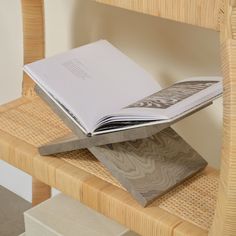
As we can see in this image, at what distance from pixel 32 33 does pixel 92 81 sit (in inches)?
11.5

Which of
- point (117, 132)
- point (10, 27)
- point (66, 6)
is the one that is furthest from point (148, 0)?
point (10, 27)

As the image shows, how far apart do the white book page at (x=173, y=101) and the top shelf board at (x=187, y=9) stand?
0.11 metres

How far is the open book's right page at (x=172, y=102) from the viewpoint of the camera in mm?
715

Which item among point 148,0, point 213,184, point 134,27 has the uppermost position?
point 148,0

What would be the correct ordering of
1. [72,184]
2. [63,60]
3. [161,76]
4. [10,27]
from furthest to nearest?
[10,27], [161,76], [63,60], [72,184]

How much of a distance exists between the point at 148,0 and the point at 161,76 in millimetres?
414

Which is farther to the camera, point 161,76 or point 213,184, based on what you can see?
point 161,76

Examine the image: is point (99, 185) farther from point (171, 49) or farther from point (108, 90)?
point (171, 49)

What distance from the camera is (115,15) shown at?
1.15 metres

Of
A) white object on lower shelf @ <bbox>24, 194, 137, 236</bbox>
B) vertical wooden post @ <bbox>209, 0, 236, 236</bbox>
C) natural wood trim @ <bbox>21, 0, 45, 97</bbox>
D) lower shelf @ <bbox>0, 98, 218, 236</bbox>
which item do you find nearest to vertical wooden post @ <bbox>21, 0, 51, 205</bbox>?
natural wood trim @ <bbox>21, 0, 45, 97</bbox>

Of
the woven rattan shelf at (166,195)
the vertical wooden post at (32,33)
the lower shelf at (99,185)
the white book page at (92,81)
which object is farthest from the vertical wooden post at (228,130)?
the vertical wooden post at (32,33)

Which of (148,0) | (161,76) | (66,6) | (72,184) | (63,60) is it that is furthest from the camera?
(66,6)

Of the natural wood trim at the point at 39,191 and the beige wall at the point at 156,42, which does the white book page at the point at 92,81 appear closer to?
the beige wall at the point at 156,42

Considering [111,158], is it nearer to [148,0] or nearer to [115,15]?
[148,0]
